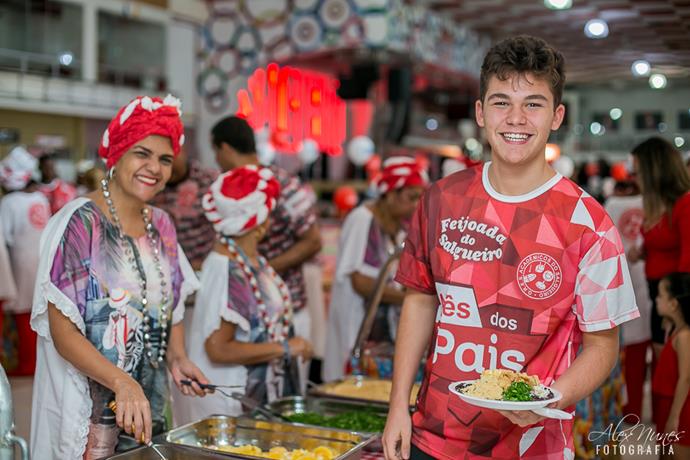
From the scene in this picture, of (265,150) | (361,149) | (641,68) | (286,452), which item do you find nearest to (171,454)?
(286,452)

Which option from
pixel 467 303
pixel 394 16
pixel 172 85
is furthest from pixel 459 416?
pixel 172 85

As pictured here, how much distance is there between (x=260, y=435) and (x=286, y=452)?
0.42ft

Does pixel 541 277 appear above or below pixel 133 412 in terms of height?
above

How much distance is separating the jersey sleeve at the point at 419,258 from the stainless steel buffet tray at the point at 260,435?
0.53 metres

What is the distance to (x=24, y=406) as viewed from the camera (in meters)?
5.27

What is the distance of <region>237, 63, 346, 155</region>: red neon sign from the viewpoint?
8.33m

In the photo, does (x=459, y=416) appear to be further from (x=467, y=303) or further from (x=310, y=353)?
(x=310, y=353)

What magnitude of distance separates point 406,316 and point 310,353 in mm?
1087

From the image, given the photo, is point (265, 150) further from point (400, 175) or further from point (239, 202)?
point (239, 202)

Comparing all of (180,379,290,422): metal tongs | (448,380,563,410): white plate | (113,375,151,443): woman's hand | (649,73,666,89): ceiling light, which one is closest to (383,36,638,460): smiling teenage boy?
(448,380,563,410): white plate

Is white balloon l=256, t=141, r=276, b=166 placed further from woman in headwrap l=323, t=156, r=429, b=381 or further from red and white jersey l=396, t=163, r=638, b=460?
red and white jersey l=396, t=163, r=638, b=460

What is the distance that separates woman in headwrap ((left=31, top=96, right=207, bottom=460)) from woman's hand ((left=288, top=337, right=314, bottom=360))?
1.65 ft

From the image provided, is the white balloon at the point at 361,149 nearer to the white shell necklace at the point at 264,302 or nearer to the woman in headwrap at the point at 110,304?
the white shell necklace at the point at 264,302

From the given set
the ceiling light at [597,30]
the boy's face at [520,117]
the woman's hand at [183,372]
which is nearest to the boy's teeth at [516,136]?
the boy's face at [520,117]
